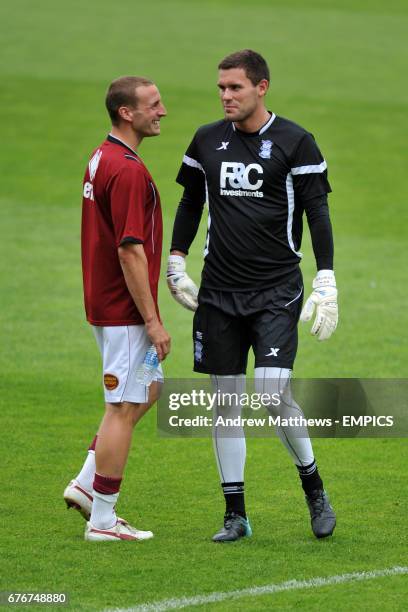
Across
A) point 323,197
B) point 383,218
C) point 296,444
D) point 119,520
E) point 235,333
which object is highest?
point 323,197

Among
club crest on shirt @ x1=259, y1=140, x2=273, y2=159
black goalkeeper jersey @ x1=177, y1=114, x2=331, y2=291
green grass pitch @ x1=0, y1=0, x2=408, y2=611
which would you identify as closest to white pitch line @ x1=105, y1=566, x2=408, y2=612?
green grass pitch @ x1=0, y1=0, x2=408, y2=611

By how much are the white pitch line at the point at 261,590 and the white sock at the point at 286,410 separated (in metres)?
0.88

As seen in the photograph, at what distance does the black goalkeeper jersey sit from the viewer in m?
6.74

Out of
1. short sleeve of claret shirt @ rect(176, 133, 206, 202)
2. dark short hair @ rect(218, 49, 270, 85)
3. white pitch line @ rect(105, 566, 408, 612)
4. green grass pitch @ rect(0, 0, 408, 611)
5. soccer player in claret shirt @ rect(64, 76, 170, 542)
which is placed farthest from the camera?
short sleeve of claret shirt @ rect(176, 133, 206, 202)

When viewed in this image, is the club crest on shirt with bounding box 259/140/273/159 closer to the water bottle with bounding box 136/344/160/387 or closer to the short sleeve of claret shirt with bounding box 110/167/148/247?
the short sleeve of claret shirt with bounding box 110/167/148/247

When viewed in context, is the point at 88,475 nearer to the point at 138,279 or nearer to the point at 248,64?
the point at 138,279

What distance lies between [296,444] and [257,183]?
4.47 ft

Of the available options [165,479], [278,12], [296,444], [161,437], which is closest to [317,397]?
[161,437]

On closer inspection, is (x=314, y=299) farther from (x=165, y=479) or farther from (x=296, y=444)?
(x=165, y=479)

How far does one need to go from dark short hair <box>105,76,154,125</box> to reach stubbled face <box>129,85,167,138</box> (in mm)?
27

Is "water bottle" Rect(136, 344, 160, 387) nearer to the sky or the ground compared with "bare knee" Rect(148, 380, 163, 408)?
nearer to the sky

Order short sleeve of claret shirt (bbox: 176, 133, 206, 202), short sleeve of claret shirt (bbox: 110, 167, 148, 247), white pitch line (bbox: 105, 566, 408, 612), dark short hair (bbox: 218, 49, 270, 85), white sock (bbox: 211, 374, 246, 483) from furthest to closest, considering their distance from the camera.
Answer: short sleeve of claret shirt (bbox: 176, 133, 206, 202) < white sock (bbox: 211, 374, 246, 483) < dark short hair (bbox: 218, 49, 270, 85) < short sleeve of claret shirt (bbox: 110, 167, 148, 247) < white pitch line (bbox: 105, 566, 408, 612)

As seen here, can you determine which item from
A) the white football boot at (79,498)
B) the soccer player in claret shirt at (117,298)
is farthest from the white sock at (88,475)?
the soccer player in claret shirt at (117,298)

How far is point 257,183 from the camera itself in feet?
22.2
